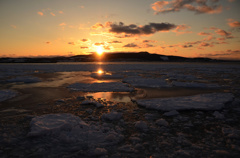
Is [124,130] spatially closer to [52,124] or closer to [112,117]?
[112,117]

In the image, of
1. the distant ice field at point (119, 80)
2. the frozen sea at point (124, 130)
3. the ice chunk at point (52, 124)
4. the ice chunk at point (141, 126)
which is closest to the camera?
the frozen sea at point (124, 130)

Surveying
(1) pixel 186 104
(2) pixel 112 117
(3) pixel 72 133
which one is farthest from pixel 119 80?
(3) pixel 72 133

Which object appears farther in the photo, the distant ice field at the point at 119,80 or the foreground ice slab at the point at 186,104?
the distant ice field at the point at 119,80

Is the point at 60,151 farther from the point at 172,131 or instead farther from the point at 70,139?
the point at 172,131

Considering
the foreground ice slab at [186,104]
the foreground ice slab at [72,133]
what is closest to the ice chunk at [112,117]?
the foreground ice slab at [72,133]

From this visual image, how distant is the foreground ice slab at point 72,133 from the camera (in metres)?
2.78

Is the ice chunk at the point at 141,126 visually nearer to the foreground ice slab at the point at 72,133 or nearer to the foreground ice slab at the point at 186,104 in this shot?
the foreground ice slab at the point at 72,133

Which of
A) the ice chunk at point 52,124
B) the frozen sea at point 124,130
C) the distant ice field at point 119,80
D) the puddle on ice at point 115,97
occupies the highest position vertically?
the distant ice field at point 119,80

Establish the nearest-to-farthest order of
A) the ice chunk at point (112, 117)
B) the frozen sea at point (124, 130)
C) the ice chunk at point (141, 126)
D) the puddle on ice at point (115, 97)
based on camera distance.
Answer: the frozen sea at point (124, 130) < the ice chunk at point (141, 126) < the ice chunk at point (112, 117) < the puddle on ice at point (115, 97)

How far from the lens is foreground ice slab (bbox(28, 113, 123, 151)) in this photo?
2.78 m

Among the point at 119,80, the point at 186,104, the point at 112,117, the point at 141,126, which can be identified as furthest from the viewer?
the point at 119,80

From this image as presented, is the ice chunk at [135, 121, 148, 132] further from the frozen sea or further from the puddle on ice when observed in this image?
the puddle on ice

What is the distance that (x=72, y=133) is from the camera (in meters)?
3.09

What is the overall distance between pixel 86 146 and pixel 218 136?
108 inches
